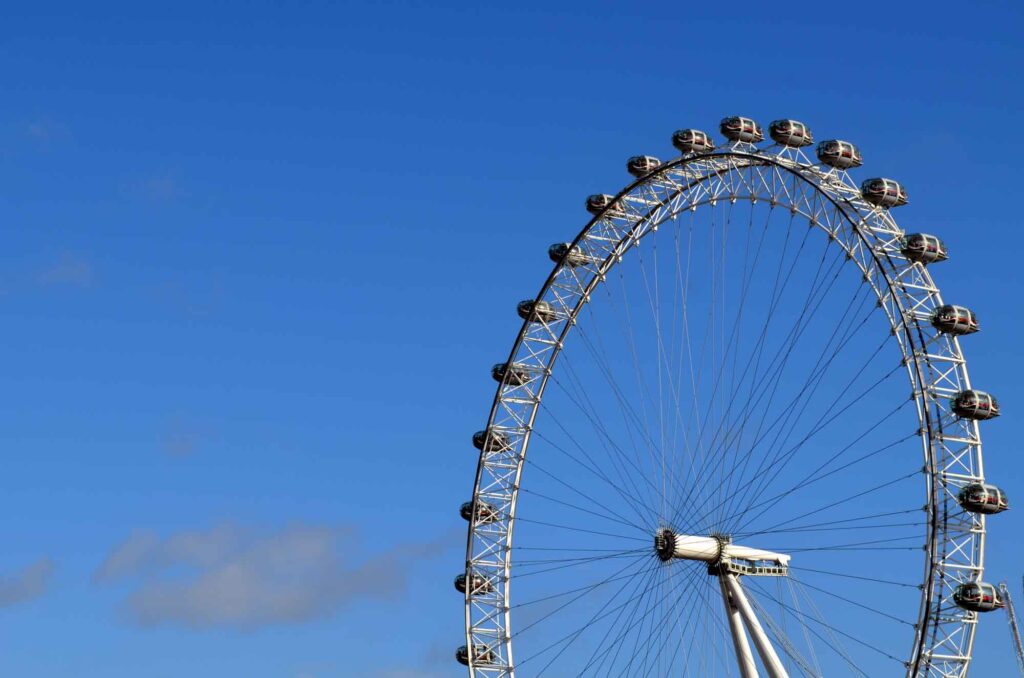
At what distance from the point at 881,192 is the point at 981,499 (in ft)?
36.6

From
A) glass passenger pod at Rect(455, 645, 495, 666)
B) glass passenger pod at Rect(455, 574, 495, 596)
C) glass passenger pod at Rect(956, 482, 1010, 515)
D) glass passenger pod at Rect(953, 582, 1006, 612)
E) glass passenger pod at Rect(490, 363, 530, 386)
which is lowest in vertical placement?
glass passenger pod at Rect(953, 582, 1006, 612)

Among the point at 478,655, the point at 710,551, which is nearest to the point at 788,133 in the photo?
the point at 710,551

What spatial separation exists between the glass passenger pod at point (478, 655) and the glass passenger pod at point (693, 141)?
21226mm

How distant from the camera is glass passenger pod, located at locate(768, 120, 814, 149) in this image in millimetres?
65188

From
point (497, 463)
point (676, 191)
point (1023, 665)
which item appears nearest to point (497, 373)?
point (497, 463)

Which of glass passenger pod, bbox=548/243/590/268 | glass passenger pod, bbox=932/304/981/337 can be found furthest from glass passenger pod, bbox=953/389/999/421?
glass passenger pod, bbox=548/243/590/268

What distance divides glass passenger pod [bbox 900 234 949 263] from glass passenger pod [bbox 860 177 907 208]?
66.4 inches

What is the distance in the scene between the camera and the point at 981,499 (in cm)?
5728

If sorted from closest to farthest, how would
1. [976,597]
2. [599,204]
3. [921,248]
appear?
[976,597] < [921,248] < [599,204]

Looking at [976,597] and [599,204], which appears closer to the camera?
[976,597]

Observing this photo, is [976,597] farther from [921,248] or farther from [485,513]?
[485,513]

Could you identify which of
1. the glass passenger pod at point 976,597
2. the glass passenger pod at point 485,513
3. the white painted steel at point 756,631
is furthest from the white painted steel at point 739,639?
the glass passenger pod at point 485,513

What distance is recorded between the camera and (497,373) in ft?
260

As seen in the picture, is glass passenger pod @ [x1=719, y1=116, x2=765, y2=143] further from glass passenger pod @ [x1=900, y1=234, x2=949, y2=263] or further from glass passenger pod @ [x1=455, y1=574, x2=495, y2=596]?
glass passenger pod @ [x1=455, y1=574, x2=495, y2=596]
